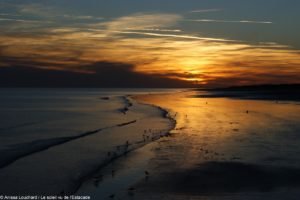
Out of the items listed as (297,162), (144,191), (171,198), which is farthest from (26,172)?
(297,162)

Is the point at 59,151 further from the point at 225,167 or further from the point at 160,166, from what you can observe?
the point at 225,167

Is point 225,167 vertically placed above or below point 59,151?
above

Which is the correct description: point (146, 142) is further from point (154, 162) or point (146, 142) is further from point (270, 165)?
point (270, 165)

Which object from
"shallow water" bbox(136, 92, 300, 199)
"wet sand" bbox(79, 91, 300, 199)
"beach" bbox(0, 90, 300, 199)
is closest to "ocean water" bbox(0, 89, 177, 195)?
"beach" bbox(0, 90, 300, 199)

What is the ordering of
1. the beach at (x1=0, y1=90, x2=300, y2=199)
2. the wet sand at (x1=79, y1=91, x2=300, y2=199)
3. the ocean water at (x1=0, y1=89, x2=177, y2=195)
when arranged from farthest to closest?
1. the ocean water at (x1=0, y1=89, x2=177, y2=195)
2. the beach at (x1=0, y1=90, x2=300, y2=199)
3. the wet sand at (x1=79, y1=91, x2=300, y2=199)

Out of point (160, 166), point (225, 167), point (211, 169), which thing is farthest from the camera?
point (160, 166)

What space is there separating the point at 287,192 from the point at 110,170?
6718 millimetres

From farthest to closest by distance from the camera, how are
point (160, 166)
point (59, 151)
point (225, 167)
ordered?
point (59, 151)
point (160, 166)
point (225, 167)

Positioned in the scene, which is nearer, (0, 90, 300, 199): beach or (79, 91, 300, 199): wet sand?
(79, 91, 300, 199): wet sand

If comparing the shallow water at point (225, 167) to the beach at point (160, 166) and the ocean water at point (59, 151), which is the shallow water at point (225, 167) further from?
the ocean water at point (59, 151)

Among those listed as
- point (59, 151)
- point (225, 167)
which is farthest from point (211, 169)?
point (59, 151)

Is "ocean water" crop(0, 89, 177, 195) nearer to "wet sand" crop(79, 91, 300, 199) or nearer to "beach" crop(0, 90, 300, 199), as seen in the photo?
"beach" crop(0, 90, 300, 199)

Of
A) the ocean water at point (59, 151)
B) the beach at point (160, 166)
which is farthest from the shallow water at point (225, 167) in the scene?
the ocean water at point (59, 151)

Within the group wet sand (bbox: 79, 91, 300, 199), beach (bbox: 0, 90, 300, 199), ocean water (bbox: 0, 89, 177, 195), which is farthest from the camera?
ocean water (bbox: 0, 89, 177, 195)
